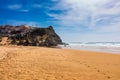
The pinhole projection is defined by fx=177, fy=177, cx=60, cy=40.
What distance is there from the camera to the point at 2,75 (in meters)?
8.34

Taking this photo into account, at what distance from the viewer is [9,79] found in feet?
25.2

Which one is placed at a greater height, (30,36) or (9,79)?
(30,36)

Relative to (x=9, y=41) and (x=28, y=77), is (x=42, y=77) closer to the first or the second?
(x=28, y=77)

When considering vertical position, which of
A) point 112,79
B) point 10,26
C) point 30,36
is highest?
point 10,26

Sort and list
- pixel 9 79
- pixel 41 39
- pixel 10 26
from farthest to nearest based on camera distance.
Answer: pixel 10 26 → pixel 41 39 → pixel 9 79

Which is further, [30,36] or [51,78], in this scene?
[30,36]

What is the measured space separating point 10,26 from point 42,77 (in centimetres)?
8938

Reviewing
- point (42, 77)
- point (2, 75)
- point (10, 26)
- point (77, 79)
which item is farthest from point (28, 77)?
point (10, 26)

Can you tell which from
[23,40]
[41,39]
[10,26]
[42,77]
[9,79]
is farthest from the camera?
[10,26]

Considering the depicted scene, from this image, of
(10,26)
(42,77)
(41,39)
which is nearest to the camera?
(42,77)

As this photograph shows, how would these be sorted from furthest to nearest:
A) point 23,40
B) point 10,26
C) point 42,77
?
point 10,26, point 23,40, point 42,77

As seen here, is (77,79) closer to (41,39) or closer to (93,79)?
(93,79)

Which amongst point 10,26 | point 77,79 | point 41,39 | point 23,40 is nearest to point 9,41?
point 23,40

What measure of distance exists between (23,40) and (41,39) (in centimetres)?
606
